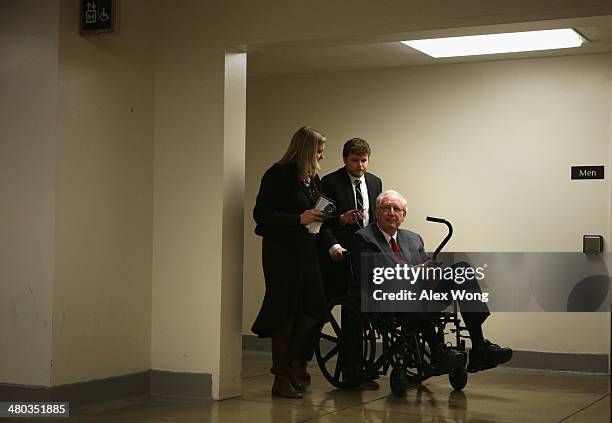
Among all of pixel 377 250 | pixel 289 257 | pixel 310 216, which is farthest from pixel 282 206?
pixel 377 250

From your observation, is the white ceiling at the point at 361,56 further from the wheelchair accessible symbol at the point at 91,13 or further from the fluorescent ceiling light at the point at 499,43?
the wheelchair accessible symbol at the point at 91,13

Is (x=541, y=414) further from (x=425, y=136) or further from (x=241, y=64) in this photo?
(x=425, y=136)

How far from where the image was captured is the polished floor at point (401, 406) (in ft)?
17.2

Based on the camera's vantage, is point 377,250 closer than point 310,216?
No

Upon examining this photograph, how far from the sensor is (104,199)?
5.55m

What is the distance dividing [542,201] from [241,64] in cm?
297

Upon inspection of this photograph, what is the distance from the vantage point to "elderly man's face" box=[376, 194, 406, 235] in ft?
20.5

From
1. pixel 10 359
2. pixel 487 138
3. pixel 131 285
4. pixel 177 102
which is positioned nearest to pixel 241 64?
pixel 177 102

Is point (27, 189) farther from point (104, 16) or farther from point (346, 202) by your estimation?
point (346, 202)

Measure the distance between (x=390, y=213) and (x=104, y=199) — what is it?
1.86 meters

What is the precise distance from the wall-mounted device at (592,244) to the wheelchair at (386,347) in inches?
67.6

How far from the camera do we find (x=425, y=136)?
8.20m

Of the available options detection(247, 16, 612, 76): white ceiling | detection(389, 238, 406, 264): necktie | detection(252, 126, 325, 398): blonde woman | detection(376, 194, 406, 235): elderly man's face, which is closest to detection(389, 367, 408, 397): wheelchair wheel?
detection(252, 126, 325, 398): blonde woman

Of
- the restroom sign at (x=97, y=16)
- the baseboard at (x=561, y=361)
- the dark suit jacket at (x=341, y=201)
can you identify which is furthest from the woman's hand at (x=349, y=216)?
the baseboard at (x=561, y=361)
